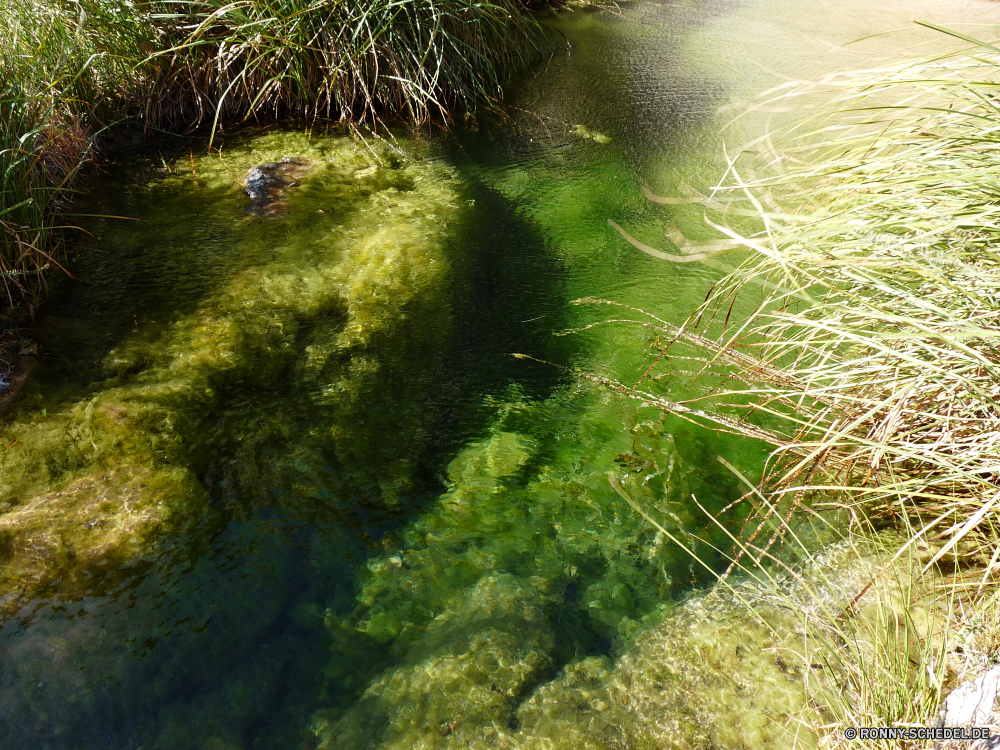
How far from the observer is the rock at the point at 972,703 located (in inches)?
42.6

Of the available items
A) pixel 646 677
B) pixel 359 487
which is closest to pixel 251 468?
pixel 359 487

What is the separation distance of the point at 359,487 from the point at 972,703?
1.47 meters

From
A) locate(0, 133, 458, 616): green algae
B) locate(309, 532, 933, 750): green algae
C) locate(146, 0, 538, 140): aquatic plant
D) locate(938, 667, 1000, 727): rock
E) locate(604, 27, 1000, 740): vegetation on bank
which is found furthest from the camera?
locate(146, 0, 538, 140): aquatic plant

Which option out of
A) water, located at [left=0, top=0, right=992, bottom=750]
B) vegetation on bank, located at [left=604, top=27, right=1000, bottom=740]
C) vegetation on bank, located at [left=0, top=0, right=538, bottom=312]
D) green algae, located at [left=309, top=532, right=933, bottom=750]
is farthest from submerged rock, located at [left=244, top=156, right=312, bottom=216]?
vegetation on bank, located at [left=604, top=27, right=1000, bottom=740]

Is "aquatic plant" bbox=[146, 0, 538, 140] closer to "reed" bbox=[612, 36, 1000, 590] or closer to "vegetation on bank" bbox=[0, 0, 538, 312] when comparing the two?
"vegetation on bank" bbox=[0, 0, 538, 312]

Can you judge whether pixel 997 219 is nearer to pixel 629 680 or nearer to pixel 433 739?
pixel 629 680

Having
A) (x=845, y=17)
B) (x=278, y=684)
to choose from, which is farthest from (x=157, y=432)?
(x=845, y=17)

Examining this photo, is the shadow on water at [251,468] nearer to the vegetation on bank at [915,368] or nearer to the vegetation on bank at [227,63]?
the vegetation on bank at [227,63]

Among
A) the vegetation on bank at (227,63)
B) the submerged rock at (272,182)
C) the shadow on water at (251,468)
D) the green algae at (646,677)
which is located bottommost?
the green algae at (646,677)

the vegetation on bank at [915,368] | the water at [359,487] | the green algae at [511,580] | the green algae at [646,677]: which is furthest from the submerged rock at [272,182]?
the vegetation on bank at [915,368]

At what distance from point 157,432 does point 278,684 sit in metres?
0.86

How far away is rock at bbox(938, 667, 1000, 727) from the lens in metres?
1.08

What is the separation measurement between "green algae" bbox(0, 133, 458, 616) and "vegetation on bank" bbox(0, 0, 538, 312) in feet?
1.66

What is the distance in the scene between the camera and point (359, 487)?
187 centimetres
